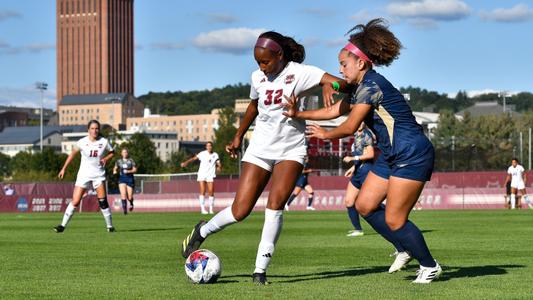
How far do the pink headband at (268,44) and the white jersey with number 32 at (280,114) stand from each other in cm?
24

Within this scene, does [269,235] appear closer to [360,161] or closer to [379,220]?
[379,220]

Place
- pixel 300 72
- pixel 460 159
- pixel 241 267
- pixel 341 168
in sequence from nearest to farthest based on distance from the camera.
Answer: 1. pixel 300 72
2. pixel 241 267
3. pixel 460 159
4. pixel 341 168

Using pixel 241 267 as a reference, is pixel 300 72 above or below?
above

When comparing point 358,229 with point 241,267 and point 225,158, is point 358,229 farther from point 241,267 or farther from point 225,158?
point 225,158

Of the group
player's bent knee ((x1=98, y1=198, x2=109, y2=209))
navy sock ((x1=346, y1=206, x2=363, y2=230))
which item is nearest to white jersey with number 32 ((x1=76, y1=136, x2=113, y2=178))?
player's bent knee ((x1=98, y1=198, x2=109, y2=209))

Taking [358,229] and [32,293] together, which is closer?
[32,293]

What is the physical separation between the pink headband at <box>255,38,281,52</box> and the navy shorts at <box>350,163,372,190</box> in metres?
6.63

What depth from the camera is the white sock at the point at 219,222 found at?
34.9 ft

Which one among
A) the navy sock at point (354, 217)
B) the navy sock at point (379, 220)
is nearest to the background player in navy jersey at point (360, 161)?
the navy sock at point (354, 217)

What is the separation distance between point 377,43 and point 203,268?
2.63 metres

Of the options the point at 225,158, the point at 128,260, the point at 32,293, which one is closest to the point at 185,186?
the point at 128,260

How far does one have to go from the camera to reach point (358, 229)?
1959 centimetres

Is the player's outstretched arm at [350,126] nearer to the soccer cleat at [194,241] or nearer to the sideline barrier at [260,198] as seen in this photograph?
the soccer cleat at [194,241]

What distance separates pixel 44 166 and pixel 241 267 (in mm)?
147047
